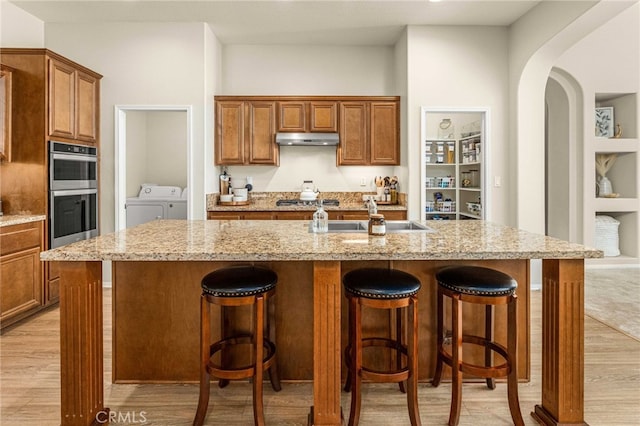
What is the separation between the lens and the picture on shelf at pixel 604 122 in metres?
5.57

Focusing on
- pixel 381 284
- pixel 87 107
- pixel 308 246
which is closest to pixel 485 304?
pixel 381 284

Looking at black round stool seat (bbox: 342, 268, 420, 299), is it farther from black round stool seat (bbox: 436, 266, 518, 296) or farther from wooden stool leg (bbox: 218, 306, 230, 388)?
wooden stool leg (bbox: 218, 306, 230, 388)

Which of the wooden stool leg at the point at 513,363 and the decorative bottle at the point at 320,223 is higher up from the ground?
the decorative bottle at the point at 320,223

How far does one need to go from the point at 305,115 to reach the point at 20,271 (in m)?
3.26

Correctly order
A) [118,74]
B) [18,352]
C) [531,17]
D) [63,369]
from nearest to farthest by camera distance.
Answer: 1. [63,369]
2. [18,352]
3. [531,17]
4. [118,74]

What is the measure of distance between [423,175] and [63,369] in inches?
150

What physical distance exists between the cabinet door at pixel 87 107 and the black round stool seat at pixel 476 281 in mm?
3808

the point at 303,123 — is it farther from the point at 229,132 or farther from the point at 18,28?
the point at 18,28

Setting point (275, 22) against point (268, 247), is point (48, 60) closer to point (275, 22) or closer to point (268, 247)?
point (275, 22)

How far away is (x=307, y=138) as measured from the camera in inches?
190

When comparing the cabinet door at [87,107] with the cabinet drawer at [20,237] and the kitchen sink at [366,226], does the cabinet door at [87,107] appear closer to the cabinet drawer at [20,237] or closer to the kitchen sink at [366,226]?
the cabinet drawer at [20,237]

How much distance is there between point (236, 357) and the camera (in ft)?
7.69

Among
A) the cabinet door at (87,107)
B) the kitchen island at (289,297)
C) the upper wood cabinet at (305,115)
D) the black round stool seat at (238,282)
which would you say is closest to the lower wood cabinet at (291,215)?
the upper wood cabinet at (305,115)

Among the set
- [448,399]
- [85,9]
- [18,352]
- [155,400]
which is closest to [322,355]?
[448,399]
